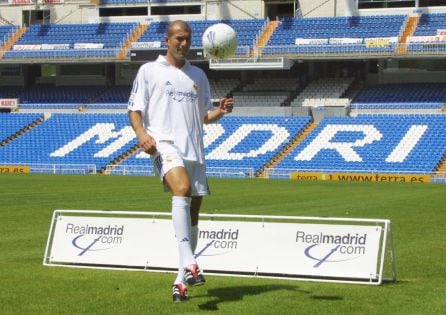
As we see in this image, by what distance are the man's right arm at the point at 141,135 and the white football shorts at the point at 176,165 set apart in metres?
0.11

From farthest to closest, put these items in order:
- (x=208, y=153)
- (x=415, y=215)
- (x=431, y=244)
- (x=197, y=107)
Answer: (x=208, y=153)
(x=415, y=215)
(x=431, y=244)
(x=197, y=107)

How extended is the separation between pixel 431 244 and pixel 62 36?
173 ft

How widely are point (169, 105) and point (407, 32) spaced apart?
4923 cm

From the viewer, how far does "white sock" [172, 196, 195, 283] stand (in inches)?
344

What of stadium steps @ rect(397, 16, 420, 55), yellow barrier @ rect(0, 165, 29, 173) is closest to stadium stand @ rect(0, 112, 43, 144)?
yellow barrier @ rect(0, 165, 29, 173)

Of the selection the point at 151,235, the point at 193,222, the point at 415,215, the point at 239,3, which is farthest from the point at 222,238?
the point at 239,3

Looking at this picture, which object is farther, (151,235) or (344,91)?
(344,91)

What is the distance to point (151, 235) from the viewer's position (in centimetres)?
1126

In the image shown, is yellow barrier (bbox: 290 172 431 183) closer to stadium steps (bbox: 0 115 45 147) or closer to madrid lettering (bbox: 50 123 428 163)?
madrid lettering (bbox: 50 123 428 163)

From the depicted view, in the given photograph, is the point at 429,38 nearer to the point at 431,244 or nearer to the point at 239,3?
the point at 239,3

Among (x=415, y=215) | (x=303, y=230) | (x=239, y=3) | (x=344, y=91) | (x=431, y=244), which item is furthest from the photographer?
(x=239, y=3)

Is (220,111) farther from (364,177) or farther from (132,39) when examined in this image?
(132,39)

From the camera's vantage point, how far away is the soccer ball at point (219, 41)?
34.1 feet

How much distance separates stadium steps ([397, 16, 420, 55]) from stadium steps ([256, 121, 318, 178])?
6.42m
